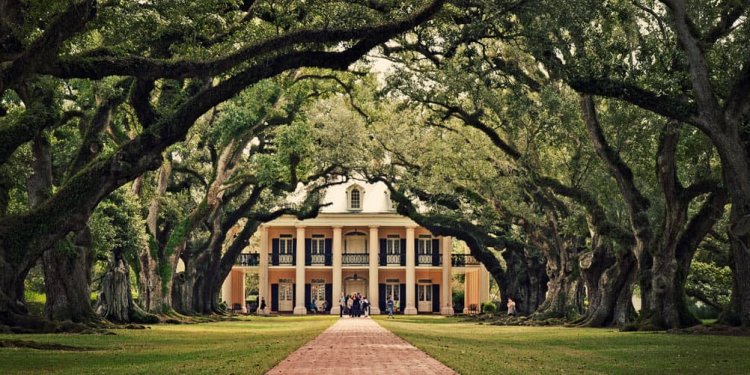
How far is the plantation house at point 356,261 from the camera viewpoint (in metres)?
74.1

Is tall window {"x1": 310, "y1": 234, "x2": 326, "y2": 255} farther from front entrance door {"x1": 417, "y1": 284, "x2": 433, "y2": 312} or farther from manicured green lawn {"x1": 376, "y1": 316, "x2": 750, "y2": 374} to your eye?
manicured green lawn {"x1": 376, "y1": 316, "x2": 750, "y2": 374}

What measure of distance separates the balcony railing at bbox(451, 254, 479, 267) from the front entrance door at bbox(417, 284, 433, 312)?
3032 mm

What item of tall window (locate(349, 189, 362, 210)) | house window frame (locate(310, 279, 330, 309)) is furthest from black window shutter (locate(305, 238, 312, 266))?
tall window (locate(349, 189, 362, 210))

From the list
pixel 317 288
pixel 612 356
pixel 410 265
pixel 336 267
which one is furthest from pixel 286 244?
pixel 612 356

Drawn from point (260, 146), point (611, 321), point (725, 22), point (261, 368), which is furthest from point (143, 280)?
point (261, 368)

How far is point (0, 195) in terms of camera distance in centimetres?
2520

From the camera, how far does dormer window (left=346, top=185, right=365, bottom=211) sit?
75.7 metres

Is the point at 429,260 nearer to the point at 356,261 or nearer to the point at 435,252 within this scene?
the point at 435,252

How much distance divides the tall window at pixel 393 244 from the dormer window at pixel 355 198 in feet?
10.5

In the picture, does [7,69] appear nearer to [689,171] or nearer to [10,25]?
[10,25]

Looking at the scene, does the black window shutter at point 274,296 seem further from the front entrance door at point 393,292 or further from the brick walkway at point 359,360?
the brick walkway at point 359,360

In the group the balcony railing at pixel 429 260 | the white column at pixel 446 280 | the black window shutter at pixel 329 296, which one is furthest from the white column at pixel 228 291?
the white column at pixel 446 280

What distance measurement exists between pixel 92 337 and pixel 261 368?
→ 11.6 m

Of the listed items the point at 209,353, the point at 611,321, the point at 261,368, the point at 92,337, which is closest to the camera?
the point at 261,368
